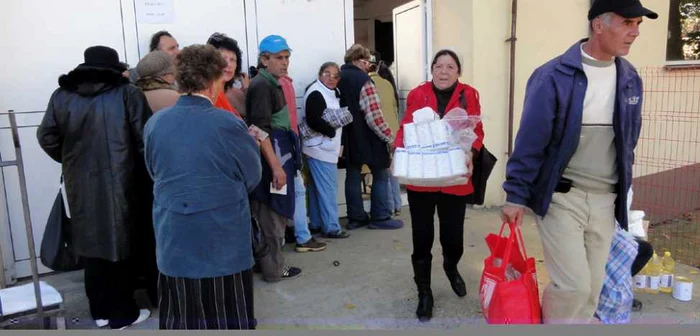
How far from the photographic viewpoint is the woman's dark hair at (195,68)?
2.31 meters

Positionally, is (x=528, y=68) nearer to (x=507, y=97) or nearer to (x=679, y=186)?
(x=507, y=97)

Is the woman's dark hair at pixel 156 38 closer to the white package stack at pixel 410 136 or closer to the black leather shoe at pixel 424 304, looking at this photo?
the white package stack at pixel 410 136

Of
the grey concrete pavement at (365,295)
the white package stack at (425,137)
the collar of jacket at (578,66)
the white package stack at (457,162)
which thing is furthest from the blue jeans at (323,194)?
the collar of jacket at (578,66)

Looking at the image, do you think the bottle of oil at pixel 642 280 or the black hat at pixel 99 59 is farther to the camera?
the bottle of oil at pixel 642 280

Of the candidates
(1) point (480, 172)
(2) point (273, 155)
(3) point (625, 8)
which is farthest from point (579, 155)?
(2) point (273, 155)

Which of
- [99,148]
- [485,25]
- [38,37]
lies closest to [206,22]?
[38,37]

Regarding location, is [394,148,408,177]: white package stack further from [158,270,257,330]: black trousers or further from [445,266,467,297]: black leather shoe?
[158,270,257,330]: black trousers

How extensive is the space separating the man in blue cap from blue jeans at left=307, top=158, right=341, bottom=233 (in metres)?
0.72

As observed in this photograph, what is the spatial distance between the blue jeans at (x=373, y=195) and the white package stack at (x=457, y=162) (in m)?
2.18

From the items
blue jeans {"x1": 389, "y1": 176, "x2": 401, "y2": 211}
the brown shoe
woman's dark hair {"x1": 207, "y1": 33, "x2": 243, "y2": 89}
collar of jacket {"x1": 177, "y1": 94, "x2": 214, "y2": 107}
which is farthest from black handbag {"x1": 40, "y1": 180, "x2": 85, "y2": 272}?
blue jeans {"x1": 389, "y1": 176, "x2": 401, "y2": 211}

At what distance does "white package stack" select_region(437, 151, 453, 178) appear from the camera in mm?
3000

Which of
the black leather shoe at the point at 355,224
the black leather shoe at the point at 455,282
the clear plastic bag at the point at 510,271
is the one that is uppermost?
the clear plastic bag at the point at 510,271

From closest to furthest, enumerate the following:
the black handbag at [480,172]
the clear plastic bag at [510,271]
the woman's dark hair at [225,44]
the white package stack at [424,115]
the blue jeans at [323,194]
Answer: the clear plastic bag at [510,271]
the white package stack at [424,115]
the black handbag at [480,172]
the woman's dark hair at [225,44]
the blue jeans at [323,194]

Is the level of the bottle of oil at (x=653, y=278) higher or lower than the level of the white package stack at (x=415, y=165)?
lower
